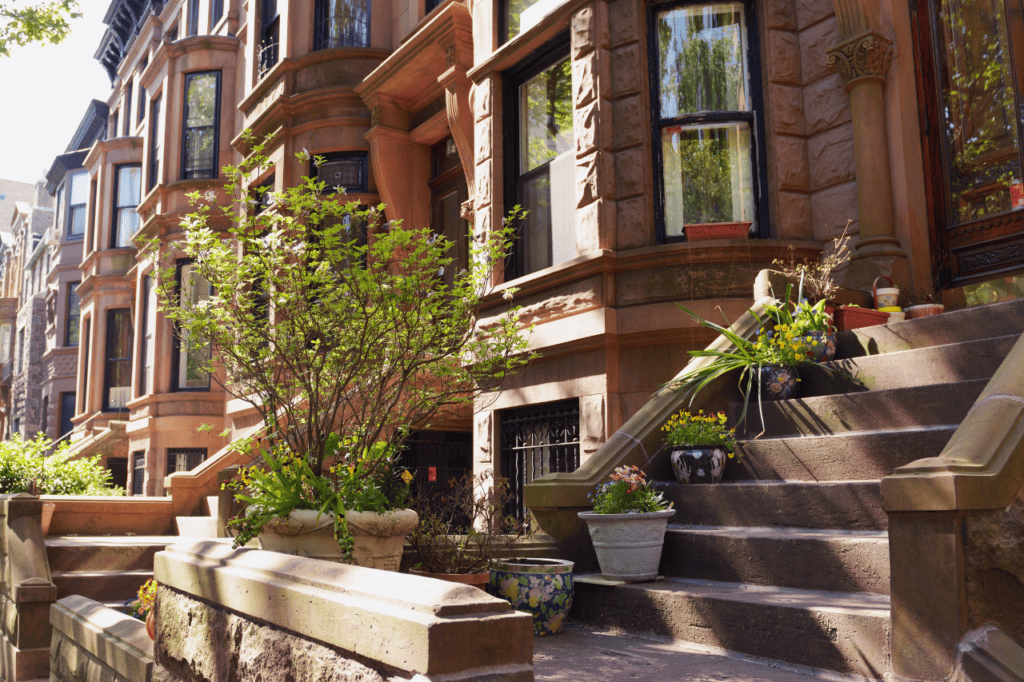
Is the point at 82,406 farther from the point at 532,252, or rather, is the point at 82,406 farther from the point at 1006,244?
the point at 1006,244

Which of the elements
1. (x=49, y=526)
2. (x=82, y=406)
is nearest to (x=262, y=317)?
(x=49, y=526)

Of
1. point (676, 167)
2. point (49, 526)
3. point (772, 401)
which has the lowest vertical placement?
point (49, 526)

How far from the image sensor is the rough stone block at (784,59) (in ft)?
28.7

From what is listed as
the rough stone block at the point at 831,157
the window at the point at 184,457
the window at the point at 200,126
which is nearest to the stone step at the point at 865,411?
the rough stone block at the point at 831,157

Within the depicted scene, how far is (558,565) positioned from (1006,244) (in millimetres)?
5439

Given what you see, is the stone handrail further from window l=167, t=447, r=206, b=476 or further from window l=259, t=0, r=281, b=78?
window l=167, t=447, r=206, b=476

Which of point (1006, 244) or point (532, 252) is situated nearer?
point (1006, 244)

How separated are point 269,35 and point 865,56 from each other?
1229 centimetres

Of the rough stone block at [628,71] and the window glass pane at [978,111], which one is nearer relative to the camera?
the window glass pane at [978,111]

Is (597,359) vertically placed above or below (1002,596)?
above

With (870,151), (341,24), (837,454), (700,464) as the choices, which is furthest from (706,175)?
(341,24)

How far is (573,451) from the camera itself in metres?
8.98

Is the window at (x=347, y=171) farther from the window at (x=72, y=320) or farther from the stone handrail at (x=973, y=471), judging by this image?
the window at (x=72, y=320)

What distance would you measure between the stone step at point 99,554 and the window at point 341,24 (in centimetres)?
897
